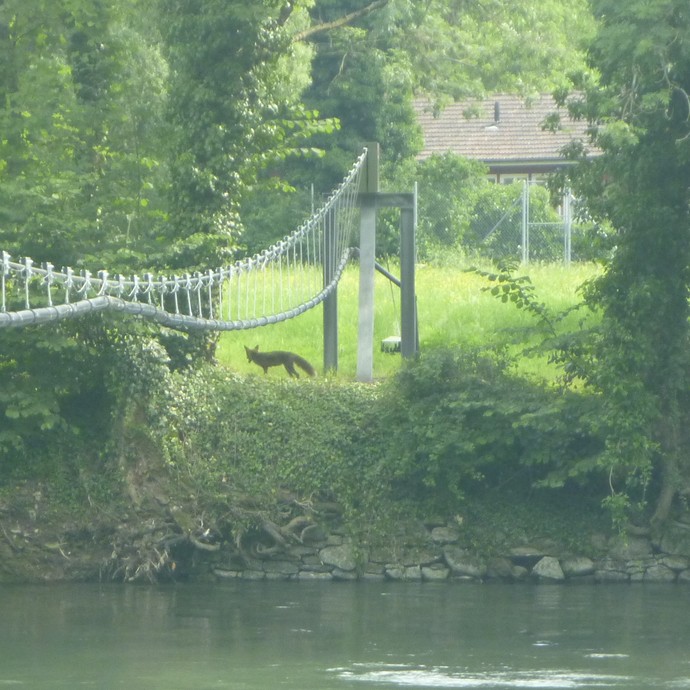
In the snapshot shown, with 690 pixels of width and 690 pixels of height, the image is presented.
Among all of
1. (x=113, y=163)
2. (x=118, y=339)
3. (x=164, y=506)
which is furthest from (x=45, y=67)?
(x=164, y=506)

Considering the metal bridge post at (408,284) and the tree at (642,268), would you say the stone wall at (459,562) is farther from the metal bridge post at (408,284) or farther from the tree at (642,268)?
the metal bridge post at (408,284)

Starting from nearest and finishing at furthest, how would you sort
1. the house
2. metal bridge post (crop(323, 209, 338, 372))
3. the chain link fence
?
metal bridge post (crop(323, 209, 338, 372)) → the chain link fence → the house

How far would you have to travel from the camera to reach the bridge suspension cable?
38.3ft

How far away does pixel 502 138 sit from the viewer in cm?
4009

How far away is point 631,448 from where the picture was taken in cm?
1415

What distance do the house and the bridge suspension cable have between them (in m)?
19.9

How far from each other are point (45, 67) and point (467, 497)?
7155 mm

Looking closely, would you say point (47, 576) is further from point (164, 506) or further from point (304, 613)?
point (304, 613)

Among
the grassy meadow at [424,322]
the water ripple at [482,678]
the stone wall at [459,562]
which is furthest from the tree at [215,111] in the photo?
the water ripple at [482,678]

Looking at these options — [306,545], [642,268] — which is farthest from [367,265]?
[306,545]

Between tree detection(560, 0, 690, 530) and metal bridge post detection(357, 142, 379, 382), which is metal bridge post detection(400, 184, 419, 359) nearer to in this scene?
metal bridge post detection(357, 142, 379, 382)

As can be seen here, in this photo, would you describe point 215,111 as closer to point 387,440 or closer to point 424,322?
point 387,440

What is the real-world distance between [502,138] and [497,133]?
0.32m

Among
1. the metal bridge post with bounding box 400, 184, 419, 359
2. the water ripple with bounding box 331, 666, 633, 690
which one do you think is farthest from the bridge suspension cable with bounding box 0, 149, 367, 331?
the water ripple with bounding box 331, 666, 633, 690
